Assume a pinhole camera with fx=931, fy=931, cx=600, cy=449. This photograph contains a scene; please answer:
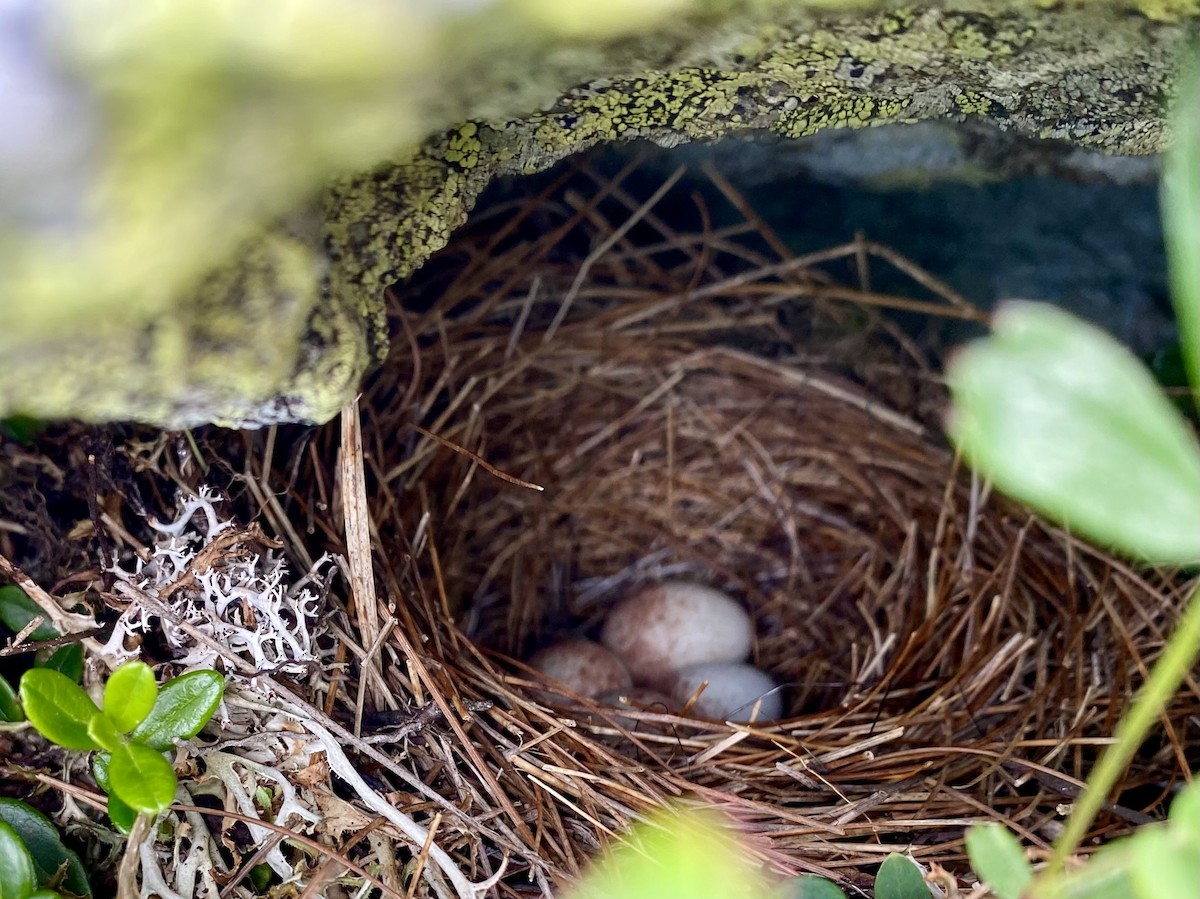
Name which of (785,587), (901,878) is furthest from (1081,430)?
(785,587)

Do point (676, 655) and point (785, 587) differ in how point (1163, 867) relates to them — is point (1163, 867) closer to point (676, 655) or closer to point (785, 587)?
point (676, 655)

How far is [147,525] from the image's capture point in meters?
0.91

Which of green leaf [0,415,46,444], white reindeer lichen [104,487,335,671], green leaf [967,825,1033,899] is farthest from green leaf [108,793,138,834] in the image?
green leaf [967,825,1033,899]

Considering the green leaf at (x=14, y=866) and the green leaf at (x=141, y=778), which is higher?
the green leaf at (x=141, y=778)

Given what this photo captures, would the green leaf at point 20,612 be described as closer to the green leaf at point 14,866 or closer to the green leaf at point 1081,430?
the green leaf at point 14,866

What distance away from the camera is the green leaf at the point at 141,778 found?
0.71 m

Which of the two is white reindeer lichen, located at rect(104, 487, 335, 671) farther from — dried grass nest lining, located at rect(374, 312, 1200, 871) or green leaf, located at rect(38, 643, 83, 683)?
dried grass nest lining, located at rect(374, 312, 1200, 871)

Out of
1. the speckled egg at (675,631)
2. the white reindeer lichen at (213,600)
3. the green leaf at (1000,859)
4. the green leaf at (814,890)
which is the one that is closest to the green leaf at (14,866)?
the white reindeer lichen at (213,600)

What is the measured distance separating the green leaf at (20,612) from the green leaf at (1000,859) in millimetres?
794

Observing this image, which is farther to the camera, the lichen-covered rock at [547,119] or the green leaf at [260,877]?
the green leaf at [260,877]

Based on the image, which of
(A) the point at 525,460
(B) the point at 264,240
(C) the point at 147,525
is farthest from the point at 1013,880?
(A) the point at 525,460

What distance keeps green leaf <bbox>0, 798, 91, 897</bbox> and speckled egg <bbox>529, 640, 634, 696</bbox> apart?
1.83ft

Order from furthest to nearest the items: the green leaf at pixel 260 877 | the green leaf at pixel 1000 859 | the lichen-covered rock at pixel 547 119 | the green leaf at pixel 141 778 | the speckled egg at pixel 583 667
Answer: the speckled egg at pixel 583 667, the green leaf at pixel 260 877, the green leaf at pixel 141 778, the lichen-covered rock at pixel 547 119, the green leaf at pixel 1000 859

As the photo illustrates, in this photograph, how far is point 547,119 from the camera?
75 centimetres
